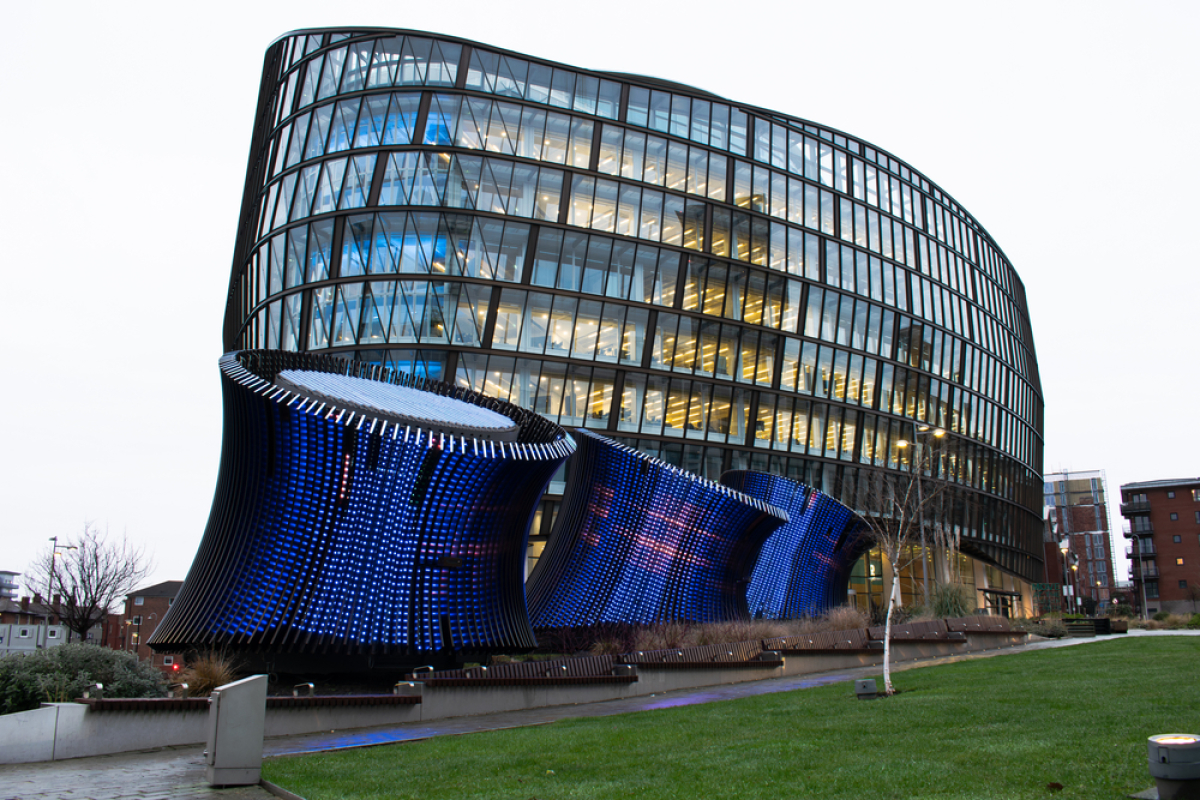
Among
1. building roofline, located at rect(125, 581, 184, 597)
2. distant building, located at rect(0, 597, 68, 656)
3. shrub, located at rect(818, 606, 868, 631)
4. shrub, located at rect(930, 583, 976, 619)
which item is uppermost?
shrub, located at rect(930, 583, 976, 619)

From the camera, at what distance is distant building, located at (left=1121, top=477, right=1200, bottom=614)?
334ft

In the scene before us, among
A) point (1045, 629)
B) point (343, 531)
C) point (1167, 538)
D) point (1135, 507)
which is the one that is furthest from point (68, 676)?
point (1135, 507)

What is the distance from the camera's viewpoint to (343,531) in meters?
15.9

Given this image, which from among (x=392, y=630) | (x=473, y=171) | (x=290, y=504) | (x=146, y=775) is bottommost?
(x=146, y=775)

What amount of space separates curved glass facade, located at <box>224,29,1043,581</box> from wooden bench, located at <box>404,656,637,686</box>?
25577 mm

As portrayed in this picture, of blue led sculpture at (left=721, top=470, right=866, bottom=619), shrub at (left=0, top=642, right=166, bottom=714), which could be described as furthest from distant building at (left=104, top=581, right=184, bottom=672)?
shrub at (left=0, top=642, right=166, bottom=714)

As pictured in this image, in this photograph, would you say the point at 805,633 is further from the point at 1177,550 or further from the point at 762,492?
the point at 1177,550

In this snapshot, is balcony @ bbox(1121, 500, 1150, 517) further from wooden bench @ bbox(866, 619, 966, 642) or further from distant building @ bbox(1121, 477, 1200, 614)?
wooden bench @ bbox(866, 619, 966, 642)

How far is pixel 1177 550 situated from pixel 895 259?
68.8 metres

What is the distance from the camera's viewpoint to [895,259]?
59.7m

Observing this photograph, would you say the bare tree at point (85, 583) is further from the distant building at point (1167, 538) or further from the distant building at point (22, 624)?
the distant building at point (1167, 538)

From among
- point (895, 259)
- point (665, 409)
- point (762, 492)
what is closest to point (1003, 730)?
point (762, 492)

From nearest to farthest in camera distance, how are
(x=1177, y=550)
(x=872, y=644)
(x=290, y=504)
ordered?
(x=290, y=504) < (x=872, y=644) < (x=1177, y=550)

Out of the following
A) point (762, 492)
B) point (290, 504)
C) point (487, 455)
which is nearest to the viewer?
point (290, 504)
